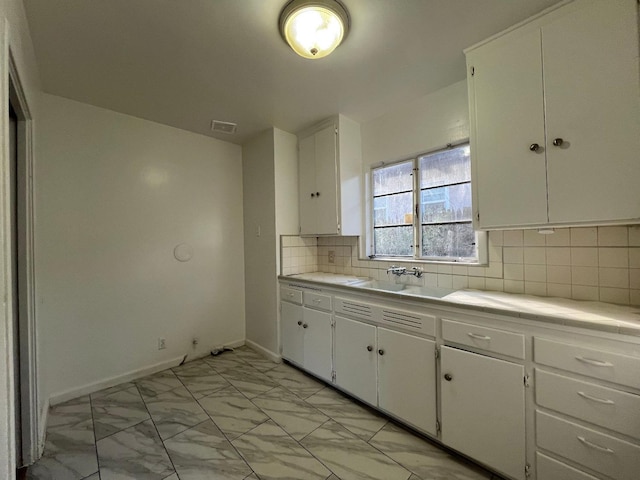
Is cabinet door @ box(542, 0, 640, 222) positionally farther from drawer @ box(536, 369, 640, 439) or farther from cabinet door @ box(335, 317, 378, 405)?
cabinet door @ box(335, 317, 378, 405)

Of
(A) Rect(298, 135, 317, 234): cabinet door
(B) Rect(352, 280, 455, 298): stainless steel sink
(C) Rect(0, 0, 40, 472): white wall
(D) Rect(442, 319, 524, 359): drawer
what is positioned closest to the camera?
(C) Rect(0, 0, 40, 472): white wall

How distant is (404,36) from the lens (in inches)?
62.3

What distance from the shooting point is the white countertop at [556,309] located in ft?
3.74

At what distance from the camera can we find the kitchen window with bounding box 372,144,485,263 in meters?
2.13

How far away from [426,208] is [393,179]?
0.46 meters

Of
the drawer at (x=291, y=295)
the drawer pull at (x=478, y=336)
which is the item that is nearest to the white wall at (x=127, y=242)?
the drawer at (x=291, y=295)

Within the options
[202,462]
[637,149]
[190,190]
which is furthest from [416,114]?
[202,462]

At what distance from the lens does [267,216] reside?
9.69ft

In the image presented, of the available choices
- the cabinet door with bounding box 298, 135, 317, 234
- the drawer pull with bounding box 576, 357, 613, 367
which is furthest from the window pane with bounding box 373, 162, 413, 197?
the drawer pull with bounding box 576, 357, 613, 367

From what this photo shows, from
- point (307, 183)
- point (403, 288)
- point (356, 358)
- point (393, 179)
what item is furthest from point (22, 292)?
point (393, 179)

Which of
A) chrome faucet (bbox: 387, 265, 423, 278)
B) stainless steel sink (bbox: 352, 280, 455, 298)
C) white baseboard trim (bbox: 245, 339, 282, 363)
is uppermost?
chrome faucet (bbox: 387, 265, 423, 278)

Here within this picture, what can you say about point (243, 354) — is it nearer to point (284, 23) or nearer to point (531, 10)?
point (284, 23)

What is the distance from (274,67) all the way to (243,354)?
2.82 metres

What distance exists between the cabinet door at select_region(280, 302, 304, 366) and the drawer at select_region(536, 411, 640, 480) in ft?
5.99
